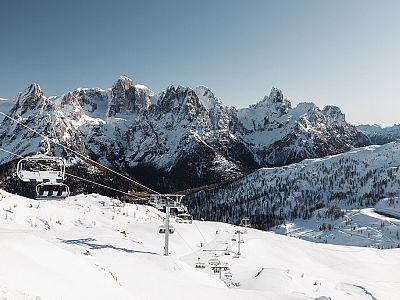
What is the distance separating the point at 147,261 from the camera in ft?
60.1

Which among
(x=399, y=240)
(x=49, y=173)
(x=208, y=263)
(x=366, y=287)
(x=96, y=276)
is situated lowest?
(x=399, y=240)

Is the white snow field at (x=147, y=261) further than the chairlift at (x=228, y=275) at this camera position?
No

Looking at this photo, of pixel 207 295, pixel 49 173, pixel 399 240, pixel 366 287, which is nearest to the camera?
pixel 207 295

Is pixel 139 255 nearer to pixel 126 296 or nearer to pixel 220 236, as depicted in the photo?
pixel 126 296

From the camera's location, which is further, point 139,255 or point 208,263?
point 208,263

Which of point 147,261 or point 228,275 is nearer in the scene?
point 147,261

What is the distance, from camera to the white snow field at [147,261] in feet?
36.5

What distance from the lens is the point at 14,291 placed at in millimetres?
8742

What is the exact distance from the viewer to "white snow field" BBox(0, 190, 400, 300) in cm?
1112

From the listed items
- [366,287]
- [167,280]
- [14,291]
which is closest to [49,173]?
[167,280]

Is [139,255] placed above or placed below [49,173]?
below

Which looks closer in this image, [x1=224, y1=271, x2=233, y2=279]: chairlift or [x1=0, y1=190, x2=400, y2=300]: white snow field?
[x1=0, y1=190, x2=400, y2=300]: white snow field

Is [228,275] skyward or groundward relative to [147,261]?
groundward

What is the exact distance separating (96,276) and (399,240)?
19557 cm
